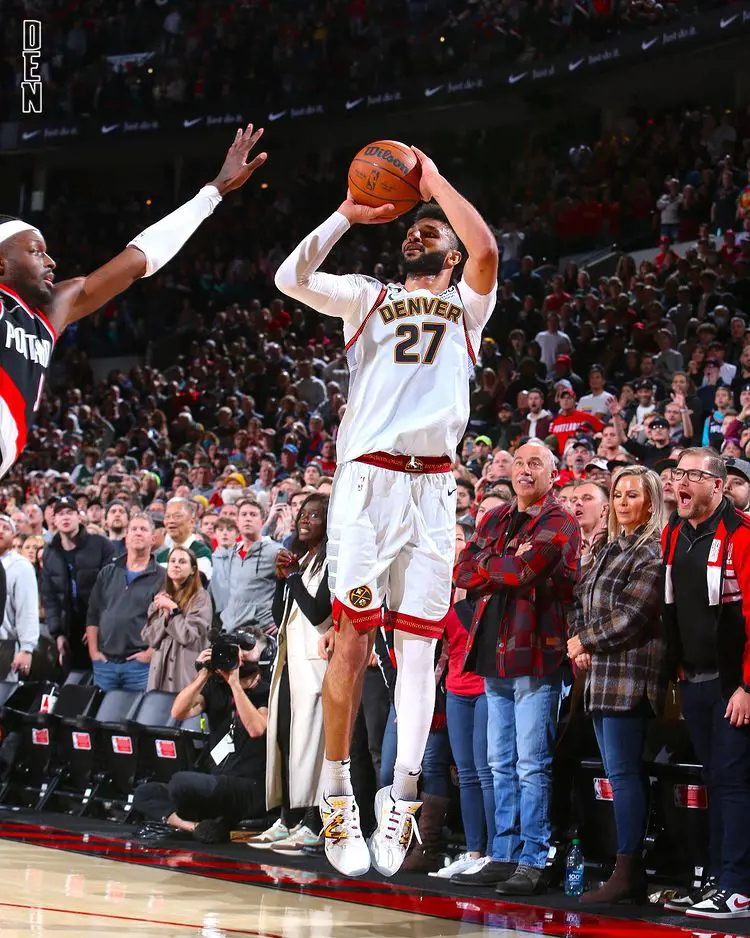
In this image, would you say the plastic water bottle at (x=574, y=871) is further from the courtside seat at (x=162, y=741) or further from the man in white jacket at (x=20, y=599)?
the man in white jacket at (x=20, y=599)

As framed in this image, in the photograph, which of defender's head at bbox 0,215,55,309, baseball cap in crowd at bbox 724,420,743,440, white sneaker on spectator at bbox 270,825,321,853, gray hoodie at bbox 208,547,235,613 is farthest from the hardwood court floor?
baseball cap in crowd at bbox 724,420,743,440

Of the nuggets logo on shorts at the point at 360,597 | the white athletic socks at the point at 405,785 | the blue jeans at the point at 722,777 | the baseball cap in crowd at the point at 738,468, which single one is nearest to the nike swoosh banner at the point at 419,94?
the baseball cap in crowd at the point at 738,468

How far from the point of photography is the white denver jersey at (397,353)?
5082 millimetres

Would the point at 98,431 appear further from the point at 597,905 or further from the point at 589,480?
the point at 597,905

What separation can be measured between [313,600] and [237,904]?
205 cm

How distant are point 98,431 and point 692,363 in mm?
9855

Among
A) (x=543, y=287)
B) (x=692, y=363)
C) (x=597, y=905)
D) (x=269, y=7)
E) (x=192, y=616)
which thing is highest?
(x=269, y=7)

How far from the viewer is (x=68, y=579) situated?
10648mm

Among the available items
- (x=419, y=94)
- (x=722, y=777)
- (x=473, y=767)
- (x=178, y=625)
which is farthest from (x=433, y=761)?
(x=419, y=94)

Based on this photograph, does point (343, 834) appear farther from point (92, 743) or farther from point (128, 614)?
point (128, 614)

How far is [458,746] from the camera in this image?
284 inches

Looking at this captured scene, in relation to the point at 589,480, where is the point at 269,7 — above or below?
above

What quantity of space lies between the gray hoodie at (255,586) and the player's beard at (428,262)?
3.88 m

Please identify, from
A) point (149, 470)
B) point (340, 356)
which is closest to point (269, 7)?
point (340, 356)
